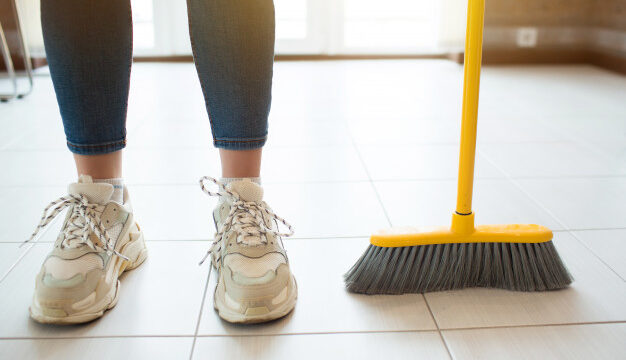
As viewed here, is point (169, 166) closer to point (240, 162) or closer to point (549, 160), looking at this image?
point (240, 162)

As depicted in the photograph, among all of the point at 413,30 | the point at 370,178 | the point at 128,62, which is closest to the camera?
the point at 128,62

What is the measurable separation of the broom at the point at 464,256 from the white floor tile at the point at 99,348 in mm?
253

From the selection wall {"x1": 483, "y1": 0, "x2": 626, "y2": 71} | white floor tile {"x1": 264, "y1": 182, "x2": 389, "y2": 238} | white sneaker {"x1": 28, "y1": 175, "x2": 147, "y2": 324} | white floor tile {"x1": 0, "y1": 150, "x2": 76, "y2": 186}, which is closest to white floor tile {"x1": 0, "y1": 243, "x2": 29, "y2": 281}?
white sneaker {"x1": 28, "y1": 175, "x2": 147, "y2": 324}

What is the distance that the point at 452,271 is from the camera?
2.64 feet

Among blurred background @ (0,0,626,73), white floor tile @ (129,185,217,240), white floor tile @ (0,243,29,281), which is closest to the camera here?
white floor tile @ (0,243,29,281)

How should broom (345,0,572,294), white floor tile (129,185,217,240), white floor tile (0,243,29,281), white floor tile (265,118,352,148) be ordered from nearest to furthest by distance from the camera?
broom (345,0,572,294) → white floor tile (0,243,29,281) → white floor tile (129,185,217,240) → white floor tile (265,118,352,148)

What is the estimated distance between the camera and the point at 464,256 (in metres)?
0.80

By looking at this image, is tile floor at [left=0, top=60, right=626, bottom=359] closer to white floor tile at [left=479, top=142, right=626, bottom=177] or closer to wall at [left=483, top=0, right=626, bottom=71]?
white floor tile at [left=479, top=142, right=626, bottom=177]

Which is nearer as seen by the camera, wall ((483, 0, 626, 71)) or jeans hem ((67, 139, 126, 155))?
jeans hem ((67, 139, 126, 155))

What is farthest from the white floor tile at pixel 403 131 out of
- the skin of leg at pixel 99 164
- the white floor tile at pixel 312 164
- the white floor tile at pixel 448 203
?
the skin of leg at pixel 99 164

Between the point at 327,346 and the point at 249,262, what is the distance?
0.48ft

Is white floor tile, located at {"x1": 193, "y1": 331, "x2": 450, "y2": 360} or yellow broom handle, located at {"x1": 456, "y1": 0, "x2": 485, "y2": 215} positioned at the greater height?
yellow broom handle, located at {"x1": 456, "y1": 0, "x2": 485, "y2": 215}

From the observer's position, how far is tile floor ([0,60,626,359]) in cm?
71

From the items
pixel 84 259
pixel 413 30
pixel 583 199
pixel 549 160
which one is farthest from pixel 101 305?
pixel 413 30
